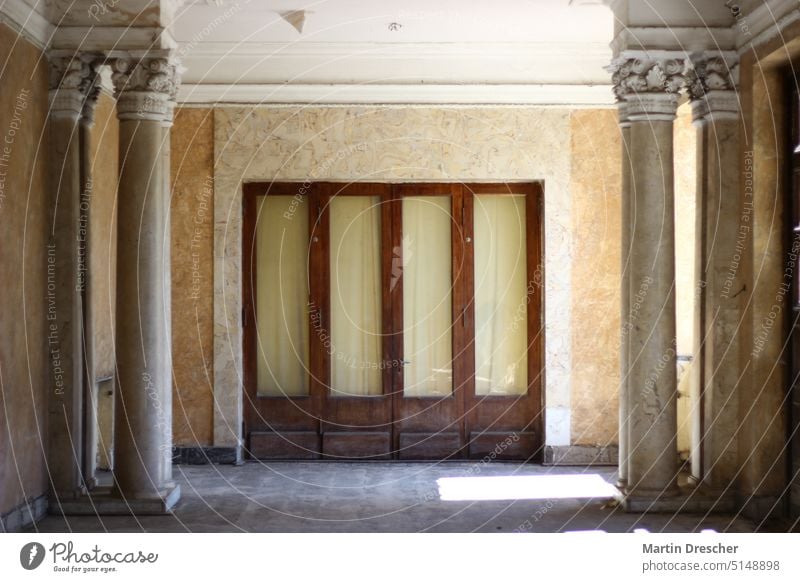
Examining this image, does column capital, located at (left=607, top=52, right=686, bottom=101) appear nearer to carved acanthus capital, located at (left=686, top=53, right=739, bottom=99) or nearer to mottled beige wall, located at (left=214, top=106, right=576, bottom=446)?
carved acanthus capital, located at (left=686, top=53, right=739, bottom=99)

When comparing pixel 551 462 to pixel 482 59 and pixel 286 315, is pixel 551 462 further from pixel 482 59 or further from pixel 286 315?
pixel 482 59

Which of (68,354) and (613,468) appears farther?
(613,468)

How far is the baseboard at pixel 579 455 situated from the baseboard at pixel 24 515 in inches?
180

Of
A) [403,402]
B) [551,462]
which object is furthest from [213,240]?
[551,462]

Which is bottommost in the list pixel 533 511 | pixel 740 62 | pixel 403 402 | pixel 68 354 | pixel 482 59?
pixel 533 511

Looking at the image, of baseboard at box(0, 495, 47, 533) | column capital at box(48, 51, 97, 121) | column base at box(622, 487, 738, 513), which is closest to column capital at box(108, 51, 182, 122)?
column capital at box(48, 51, 97, 121)

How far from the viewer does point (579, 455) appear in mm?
8336

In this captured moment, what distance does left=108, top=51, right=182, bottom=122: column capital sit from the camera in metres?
6.06

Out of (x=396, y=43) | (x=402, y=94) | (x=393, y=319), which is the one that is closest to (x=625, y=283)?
(x=393, y=319)

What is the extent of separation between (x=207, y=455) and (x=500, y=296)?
130 inches

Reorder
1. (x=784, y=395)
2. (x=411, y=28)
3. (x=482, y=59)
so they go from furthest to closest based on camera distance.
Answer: (x=482, y=59) → (x=411, y=28) → (x=784, y=395)

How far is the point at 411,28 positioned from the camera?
300 inches

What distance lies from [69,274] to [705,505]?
497 centimetres

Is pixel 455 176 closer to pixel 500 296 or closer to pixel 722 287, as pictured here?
pixel 500 296
